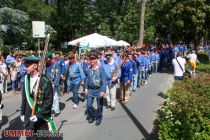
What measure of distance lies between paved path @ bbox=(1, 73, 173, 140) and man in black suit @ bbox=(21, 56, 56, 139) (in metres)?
2.30

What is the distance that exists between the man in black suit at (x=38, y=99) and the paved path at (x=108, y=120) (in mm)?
2303

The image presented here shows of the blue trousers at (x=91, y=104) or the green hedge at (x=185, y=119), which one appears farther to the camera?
the blue trousers at (x=91, y=104)

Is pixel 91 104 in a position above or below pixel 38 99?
below

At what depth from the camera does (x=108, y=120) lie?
31.3 ft

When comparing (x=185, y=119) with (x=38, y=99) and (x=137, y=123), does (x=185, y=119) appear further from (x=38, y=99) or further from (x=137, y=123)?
(x=137, y=123)

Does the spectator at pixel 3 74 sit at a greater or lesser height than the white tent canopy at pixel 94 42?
lesser

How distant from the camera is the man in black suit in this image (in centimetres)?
546

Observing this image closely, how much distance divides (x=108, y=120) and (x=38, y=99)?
14.4 feet

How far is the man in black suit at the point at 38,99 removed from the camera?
5465mm

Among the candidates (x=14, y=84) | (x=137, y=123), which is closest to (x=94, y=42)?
(x=14, y=84)

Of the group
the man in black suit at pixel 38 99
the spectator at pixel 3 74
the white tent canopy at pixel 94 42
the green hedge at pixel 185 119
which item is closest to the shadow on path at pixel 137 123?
the green hedge at pixel 185 119

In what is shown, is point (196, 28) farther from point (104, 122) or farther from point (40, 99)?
point (40, 99)

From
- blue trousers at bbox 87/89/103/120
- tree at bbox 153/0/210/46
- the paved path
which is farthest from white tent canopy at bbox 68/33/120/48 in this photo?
blue trousers at bbox 87/89/103/120

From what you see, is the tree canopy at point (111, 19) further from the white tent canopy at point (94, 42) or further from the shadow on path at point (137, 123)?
the shadow on path at point (137, 123)
